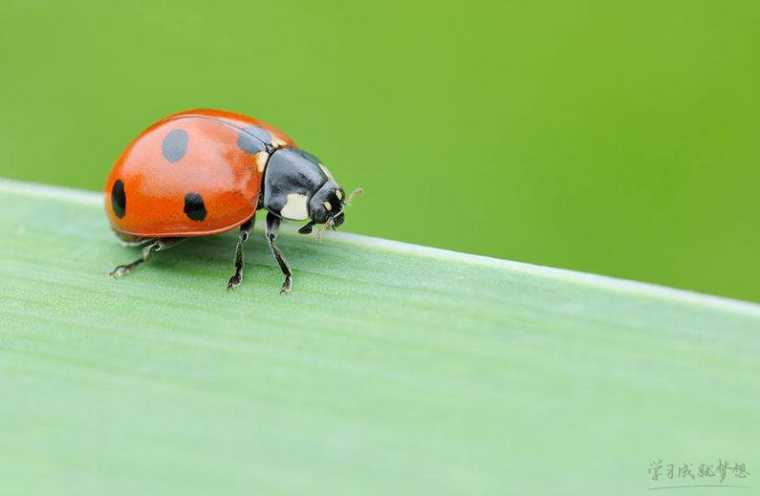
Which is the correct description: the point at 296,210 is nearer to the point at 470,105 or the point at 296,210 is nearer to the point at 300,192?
the point at 300,192

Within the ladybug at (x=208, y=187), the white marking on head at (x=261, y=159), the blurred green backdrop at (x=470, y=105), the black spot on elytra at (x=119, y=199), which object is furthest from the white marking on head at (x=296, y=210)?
the blurred green backdrop at (x=470, y=105)

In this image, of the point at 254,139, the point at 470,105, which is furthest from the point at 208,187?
the point at 470,105

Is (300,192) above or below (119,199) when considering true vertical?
above

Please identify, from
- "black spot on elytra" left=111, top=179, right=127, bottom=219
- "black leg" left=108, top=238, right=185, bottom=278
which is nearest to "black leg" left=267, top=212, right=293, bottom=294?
"black leg" left=108, top=238, right=185, bottom=278

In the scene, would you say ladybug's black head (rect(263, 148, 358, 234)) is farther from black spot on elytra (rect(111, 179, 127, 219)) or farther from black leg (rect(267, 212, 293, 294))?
black spot on elytra (rect(111, 179, 127, 219))

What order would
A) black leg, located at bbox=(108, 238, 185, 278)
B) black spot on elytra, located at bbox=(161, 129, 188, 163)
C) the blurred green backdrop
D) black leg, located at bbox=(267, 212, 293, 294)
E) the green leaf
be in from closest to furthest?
the green leaf, black leg, located at bbox=(267, 212, 293, 294), black leg, located at bbox=(108, 238, 185, 278), black spot on elytra, located at bbox=(161, 129, 188, 163), the blurred green backdrop

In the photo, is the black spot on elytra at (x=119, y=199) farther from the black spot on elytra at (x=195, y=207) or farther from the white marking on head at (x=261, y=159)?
the white marking on head at (x=261, y=159)

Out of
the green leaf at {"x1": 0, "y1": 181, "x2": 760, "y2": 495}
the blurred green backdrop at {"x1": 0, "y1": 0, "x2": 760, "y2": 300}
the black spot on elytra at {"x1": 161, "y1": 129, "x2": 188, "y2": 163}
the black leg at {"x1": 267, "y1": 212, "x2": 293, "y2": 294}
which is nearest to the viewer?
the green leaf at {"x1": 0, "y1": 181, "x2": 760, "y2": 495}

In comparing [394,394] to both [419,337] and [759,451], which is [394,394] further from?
[759,451]
